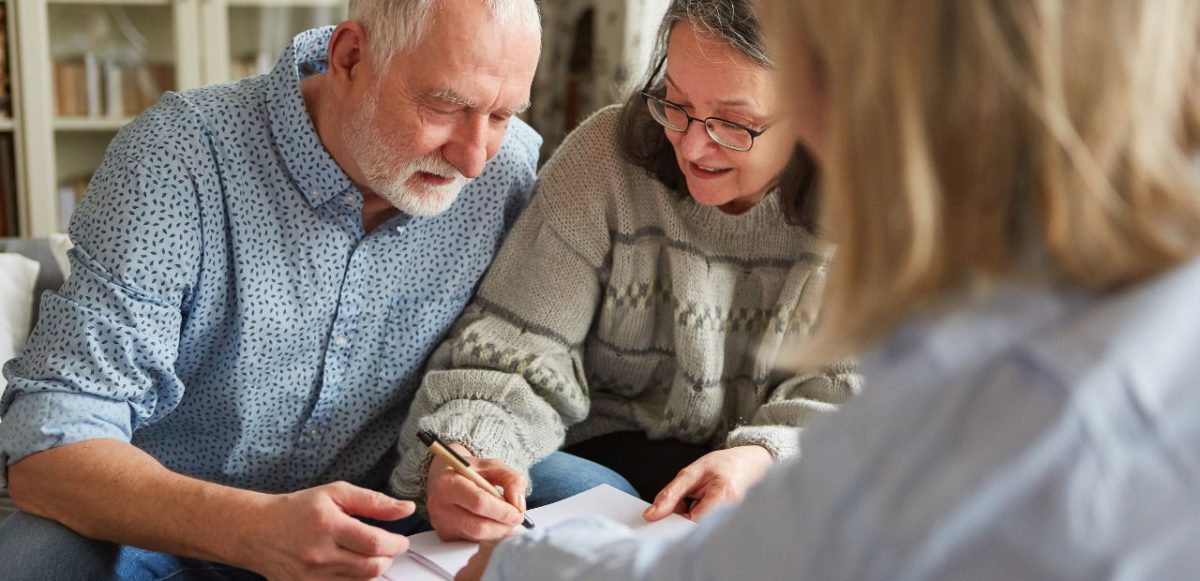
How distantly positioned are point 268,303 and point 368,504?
0.40m

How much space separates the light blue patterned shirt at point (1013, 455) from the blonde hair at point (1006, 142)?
0.03 m

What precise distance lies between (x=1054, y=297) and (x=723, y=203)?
3.47 ft

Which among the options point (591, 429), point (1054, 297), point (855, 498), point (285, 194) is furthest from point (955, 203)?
point (591, 429)

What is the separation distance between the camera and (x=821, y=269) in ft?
5.57

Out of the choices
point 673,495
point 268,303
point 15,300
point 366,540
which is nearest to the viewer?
point 366,540

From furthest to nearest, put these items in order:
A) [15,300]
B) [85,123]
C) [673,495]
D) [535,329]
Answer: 1. [85,123]
2. [15,300]
3. [535,329]
4. [673,495]

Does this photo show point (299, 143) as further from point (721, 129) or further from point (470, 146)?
point (721, 129)

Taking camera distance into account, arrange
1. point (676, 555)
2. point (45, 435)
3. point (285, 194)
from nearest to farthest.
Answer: point (676, 555), point (45, 435), point (285, 194)

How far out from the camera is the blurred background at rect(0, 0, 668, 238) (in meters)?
3.73

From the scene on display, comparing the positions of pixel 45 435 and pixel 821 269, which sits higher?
pixel 821 269

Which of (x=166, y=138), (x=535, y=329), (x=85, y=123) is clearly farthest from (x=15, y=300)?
(x=85, y=123)

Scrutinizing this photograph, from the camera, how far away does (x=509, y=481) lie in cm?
139

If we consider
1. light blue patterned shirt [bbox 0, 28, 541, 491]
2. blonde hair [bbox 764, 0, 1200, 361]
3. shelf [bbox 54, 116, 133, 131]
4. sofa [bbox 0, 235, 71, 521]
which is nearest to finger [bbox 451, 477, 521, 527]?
light blue patterned shirt [bbox 0, 28, 541, 491]

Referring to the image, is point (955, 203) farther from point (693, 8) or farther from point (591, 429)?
point (591, 429)
